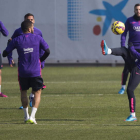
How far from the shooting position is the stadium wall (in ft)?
81.3

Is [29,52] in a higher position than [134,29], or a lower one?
lower

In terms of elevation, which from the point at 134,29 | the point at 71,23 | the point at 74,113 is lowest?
the point at 74,113

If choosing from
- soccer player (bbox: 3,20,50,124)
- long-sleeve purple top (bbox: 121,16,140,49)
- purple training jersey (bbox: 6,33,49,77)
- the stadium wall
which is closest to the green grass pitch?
soccer player (bbox: 3,20,50,124)

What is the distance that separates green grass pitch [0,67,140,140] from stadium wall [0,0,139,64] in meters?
6.14

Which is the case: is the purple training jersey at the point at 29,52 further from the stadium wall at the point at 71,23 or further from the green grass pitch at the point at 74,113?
the stadium wall at the point at 71,23

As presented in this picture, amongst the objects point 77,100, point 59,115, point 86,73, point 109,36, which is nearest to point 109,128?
point 59,115

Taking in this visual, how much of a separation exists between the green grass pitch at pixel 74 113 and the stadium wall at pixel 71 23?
20.1 ft

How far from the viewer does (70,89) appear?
51.4 feet

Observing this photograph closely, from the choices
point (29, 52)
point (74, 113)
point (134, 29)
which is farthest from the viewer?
point (134, 29)

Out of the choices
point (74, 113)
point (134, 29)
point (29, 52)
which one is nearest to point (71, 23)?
point (134, 29)

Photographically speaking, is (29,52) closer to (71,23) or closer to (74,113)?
(74,113)

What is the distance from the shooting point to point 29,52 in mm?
9000

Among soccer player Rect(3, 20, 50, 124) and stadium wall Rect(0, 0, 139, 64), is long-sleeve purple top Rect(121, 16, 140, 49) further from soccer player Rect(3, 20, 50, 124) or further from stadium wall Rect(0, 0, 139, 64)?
stadium wall Rect(0, 0, 139, 64)

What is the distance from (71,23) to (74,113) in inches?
580
